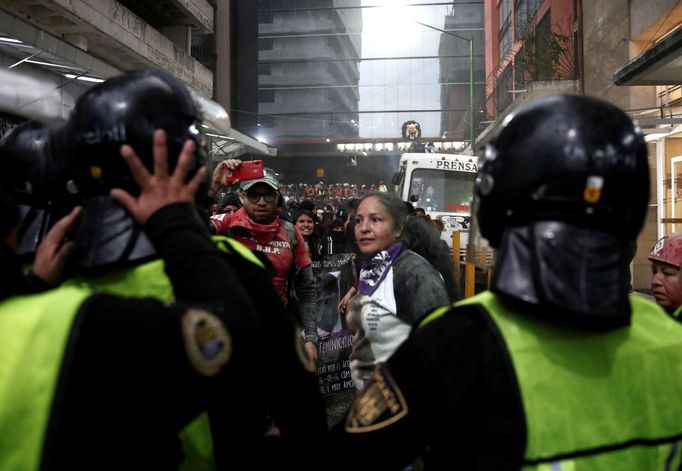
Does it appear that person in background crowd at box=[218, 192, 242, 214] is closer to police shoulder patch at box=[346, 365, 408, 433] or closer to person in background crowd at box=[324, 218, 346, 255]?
person in background crowd at box=[324, 218, 346, 255]

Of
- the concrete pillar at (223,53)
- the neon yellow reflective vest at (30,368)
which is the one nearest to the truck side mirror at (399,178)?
the neon yellow reflective vest at (30,368)

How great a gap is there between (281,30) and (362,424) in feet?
171

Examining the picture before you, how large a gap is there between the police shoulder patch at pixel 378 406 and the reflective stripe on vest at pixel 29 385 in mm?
639

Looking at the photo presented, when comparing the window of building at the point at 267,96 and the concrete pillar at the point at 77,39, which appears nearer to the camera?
the concrete pillar at the point at 77,39

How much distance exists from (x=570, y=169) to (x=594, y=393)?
488 millimetres

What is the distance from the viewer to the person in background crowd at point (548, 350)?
1.25 metres

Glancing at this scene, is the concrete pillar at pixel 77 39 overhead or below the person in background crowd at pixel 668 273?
overhead

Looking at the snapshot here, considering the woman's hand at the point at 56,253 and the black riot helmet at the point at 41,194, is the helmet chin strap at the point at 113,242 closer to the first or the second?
the woman's hand at the point at 56,253

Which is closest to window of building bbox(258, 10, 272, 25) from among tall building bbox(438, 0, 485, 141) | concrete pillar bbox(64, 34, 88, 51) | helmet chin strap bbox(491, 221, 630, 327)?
tall building bbox(438, 0, 485, 141)

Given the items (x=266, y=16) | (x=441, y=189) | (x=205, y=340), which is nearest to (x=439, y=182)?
(x=441, y=189)

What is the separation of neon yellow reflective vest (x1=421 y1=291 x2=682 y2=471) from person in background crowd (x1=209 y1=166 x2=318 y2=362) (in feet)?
11.4

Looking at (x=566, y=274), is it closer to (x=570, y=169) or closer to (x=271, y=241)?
(x=570, y=169)

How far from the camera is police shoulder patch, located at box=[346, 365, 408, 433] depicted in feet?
4.31

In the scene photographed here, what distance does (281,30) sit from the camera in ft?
164
